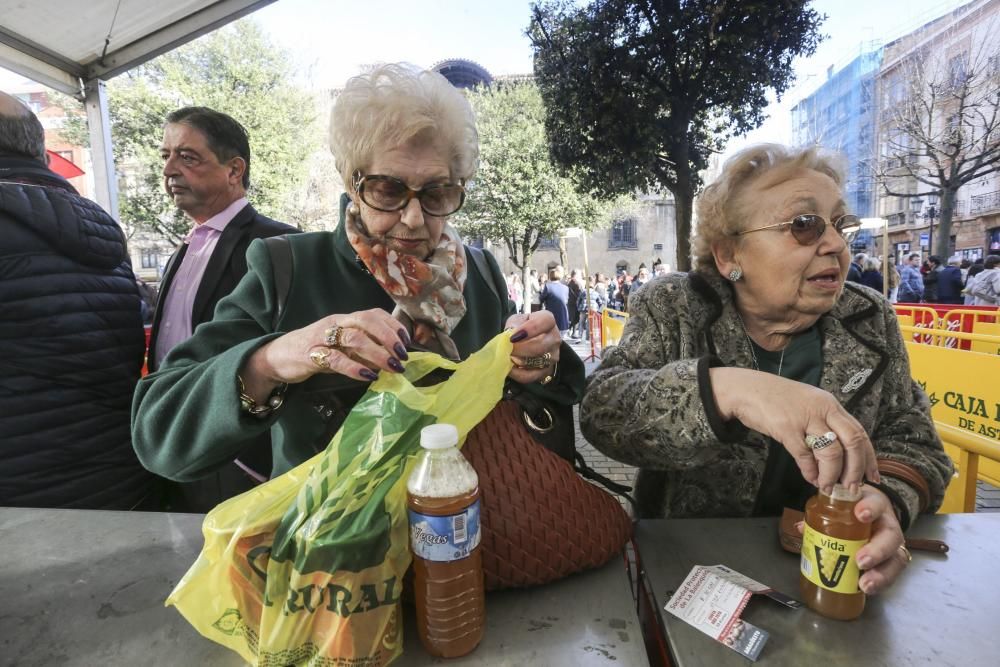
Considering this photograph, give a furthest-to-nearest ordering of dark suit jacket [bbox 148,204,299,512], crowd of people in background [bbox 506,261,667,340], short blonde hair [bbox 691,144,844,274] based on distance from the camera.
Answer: crowd of people in background [bbox 506,261,667,340], dark suit jacket [bbox 148,204,299,512], short blonde hair [bbox 691,144,844,274]

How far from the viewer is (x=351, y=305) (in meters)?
1.52

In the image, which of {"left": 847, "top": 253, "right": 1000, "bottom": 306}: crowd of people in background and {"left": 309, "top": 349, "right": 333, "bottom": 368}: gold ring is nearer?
{"left": 309, "top": 349, "right": 333, "bottom": 368}: gold ring

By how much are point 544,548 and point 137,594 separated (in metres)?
0.94

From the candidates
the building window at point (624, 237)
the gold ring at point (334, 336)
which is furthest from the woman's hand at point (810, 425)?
the building window at point (624, 237)

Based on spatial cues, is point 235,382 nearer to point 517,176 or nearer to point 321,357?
point 321,357

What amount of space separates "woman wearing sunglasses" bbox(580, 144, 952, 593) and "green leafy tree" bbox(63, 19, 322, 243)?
61.3 ft

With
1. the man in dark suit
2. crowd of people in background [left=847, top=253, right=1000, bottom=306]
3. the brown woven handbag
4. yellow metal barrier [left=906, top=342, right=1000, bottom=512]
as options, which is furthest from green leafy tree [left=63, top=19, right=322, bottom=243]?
the brown woven handbag

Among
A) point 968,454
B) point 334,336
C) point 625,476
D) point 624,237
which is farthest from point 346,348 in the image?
point 624,237

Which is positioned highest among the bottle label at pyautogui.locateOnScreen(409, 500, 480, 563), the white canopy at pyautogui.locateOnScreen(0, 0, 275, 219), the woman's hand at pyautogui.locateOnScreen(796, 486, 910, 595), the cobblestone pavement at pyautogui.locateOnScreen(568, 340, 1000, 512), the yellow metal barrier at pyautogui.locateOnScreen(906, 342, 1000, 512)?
the white canopy at pyautogui.locateOnScreen(0, 0, 275, 219)

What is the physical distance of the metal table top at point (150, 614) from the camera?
959 millimetres

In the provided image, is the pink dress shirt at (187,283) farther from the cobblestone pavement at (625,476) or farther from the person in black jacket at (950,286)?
the person in black jacket at (950,286)

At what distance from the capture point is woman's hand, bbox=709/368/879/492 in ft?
3.35

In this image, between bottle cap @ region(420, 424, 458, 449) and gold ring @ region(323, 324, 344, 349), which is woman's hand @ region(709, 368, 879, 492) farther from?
gold ring @ region(323, 324, 344, 349)

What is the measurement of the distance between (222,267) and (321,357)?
5.88 ft
